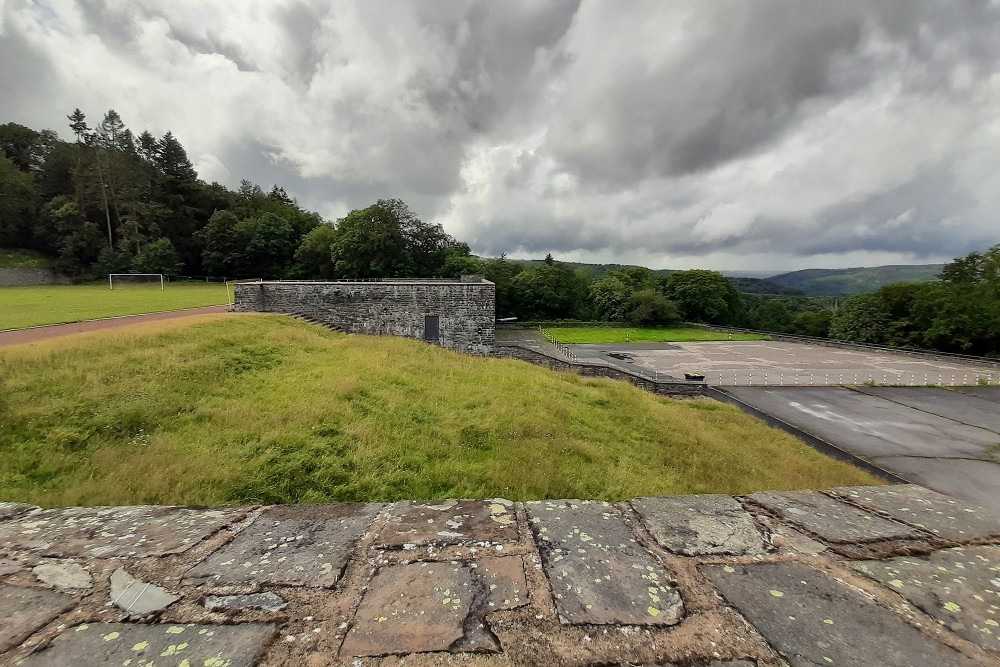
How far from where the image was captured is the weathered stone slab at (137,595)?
1569 millimetres

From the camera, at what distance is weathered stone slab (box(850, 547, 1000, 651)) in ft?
4.85

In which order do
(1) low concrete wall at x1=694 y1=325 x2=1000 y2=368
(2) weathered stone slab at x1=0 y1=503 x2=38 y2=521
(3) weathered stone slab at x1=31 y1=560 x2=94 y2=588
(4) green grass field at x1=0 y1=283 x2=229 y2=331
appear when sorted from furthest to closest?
(1) low concrete wall at x1=694 y1=325 x2=1000 y2=368, (4) green grass field at x1=0 y1=283 x2=229 y2=331, (2) weathered stone slab at x1=0 y1=503 x2=38 y2=521, (3) weathered stone slab at x1=31 y1=560 x2=94 y2=588

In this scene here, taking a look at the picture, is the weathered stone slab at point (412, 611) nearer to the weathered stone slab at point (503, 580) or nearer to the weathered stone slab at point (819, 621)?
the weathered stone slab at point (503, 580)

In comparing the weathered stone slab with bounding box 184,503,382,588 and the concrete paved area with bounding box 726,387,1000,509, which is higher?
the weathered stone slab with bounding box 184,503,382,588

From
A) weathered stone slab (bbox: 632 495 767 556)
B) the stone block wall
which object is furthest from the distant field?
weathered stone slab (bbox: 632 495 767 556)


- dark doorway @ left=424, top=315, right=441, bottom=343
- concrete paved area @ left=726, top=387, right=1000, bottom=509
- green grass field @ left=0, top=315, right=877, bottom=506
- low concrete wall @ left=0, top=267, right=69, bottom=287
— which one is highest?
low concrete wall @ left=0, top=267, right=69, bottom=287

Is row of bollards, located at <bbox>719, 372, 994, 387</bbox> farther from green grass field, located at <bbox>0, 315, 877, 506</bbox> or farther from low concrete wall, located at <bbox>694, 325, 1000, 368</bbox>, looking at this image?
green grass field, located at <bbox>0, 315, 877, 506</bbox>

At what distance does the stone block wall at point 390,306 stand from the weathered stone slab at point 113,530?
15.5 m

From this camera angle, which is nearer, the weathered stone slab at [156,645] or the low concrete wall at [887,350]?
the weathered stone slab at [156,645]

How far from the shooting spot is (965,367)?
25.2 m

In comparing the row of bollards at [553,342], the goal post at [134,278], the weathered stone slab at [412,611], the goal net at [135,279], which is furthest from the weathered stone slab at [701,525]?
Answer: the goal post at [134,278]

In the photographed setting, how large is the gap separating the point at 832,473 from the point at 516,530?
9.28 meters

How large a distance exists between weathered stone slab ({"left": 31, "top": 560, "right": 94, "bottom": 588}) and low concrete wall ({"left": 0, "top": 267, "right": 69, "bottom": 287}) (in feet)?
160

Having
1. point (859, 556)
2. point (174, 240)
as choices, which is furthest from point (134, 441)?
point (174, 240)
